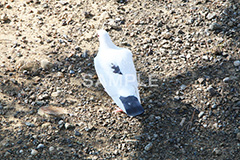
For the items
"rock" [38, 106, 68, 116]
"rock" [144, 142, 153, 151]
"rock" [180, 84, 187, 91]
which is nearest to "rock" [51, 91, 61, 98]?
"rock" [38, 106, 68, 116]

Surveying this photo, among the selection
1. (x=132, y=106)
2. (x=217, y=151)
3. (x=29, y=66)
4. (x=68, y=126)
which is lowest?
(x=217, y=151)

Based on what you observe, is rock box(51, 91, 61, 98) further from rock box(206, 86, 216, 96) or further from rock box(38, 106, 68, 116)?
rock box(206, 86, 216, 96)

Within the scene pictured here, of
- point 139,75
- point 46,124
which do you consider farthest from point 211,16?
point 46,124

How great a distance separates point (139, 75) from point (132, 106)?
1111 millimetres

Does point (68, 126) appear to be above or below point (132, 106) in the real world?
below

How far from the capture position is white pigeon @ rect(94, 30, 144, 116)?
175 inches

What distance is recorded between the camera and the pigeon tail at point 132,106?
170 inches

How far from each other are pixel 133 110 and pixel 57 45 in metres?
2.13

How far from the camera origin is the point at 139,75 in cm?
539

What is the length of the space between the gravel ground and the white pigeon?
41 cm

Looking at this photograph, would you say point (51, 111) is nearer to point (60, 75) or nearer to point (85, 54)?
point (60, 75)

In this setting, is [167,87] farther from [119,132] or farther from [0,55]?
[0,55]

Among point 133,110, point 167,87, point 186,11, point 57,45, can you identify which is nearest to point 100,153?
point 133,110

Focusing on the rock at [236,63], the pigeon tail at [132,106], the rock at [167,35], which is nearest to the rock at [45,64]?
the pigeon tail at [132,106]
